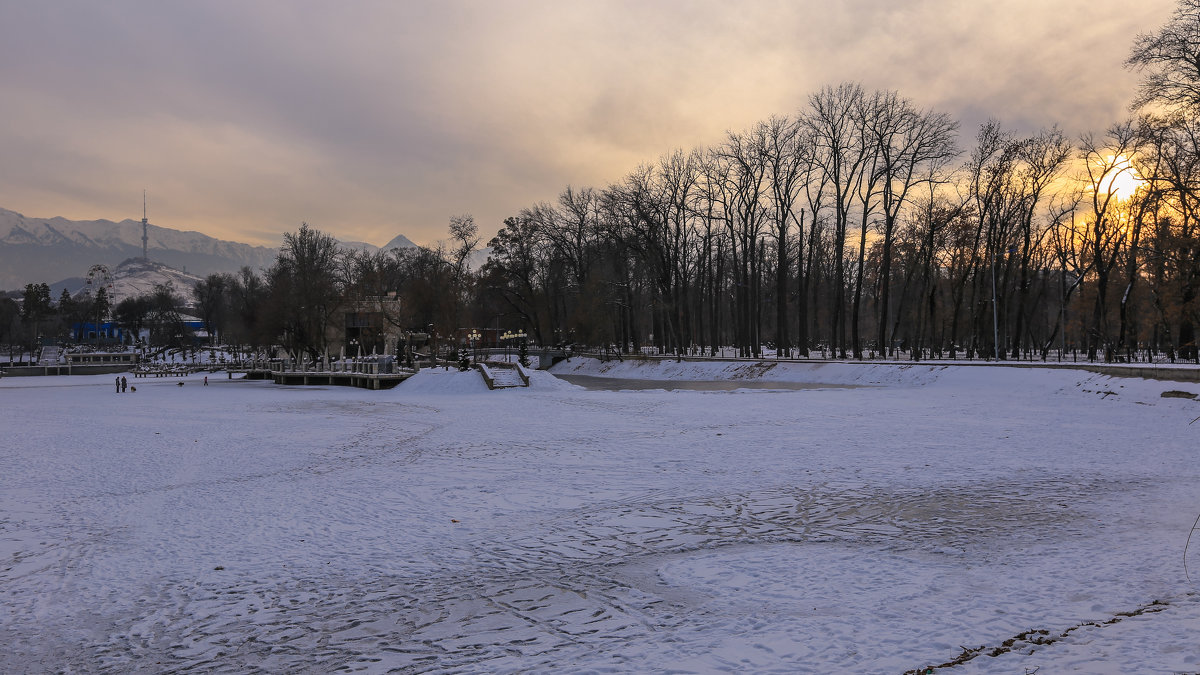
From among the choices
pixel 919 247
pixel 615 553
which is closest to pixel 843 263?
pixel 919 247

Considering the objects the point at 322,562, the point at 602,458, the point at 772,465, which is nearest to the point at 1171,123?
the point at 772,465

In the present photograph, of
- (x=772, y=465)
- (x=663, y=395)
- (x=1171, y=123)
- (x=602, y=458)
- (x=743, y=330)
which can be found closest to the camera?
(x=772, y=465)

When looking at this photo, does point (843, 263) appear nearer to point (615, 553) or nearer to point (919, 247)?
point (919, 247)

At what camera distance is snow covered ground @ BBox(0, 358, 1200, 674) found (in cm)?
556

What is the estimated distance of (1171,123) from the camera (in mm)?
31125

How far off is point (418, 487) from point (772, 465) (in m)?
6.82

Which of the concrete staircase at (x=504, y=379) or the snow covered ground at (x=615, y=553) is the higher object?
the concrete staircase at (x=504, y=379)

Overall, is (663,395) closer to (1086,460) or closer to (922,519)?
(1086,460)

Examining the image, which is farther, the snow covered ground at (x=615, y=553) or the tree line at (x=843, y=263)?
the tree line at (x=843, y=263)

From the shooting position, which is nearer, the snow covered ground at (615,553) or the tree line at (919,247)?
the snow covered ground at (615,553)

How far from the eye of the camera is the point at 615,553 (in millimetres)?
8312

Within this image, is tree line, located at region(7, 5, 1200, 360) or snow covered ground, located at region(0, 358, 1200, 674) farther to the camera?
tree line, located at region(7, 5, 1200, 360)

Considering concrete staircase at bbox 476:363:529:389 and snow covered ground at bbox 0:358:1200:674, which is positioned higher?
concrete staircase at bbox 476:363:529:389

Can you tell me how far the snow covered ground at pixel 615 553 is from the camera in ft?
18.2
